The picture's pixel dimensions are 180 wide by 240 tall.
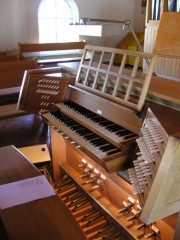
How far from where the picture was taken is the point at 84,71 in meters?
2.45

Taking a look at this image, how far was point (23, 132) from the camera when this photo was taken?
2.83 metres

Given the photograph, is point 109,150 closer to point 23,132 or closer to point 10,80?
point 23,132

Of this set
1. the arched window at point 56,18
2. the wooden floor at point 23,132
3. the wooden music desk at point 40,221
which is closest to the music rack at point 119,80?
the wooden floor at point 23,132

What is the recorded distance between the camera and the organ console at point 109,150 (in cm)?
116

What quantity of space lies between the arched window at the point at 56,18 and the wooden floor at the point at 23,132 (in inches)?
176

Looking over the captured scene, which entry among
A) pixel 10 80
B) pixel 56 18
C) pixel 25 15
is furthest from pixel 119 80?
pixel 56 18

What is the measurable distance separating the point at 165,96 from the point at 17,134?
1653mm

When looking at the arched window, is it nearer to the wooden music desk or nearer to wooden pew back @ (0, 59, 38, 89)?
wooden pew back @ (0, 59, 38, 89)

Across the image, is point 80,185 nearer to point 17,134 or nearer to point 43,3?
point 17,134

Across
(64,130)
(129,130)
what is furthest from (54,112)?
(129,130)

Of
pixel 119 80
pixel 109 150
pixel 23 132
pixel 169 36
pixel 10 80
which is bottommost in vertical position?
pixel 23 132

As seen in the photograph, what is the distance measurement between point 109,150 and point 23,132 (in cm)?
138

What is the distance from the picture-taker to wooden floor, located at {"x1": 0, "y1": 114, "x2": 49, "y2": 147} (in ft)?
8.61

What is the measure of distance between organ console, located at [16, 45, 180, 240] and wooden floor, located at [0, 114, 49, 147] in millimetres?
186
